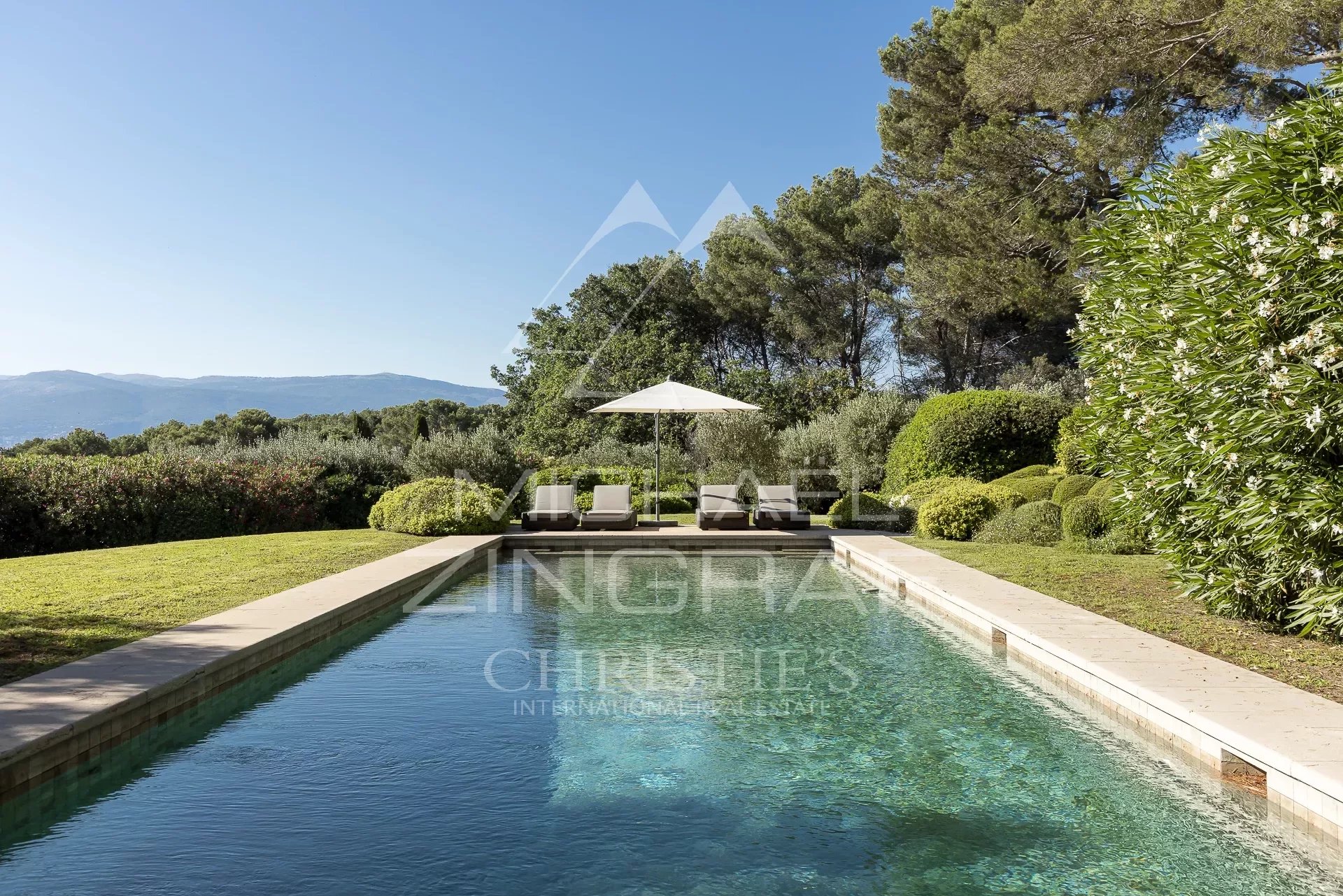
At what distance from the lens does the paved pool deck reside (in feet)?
11.8

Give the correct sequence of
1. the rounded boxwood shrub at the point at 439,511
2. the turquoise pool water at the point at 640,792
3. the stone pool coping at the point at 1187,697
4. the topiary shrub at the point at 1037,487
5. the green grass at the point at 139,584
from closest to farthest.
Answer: the turquoise pool water at the point at 640,792
the stone pool coping at the point at 1187,697
the green grass at the point at 139,584
the topiary shrub at the point at 1037,487
the rounded boxwood shrub at the point at 439,511

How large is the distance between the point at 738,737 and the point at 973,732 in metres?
1.27

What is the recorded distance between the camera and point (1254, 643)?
5.85 meters

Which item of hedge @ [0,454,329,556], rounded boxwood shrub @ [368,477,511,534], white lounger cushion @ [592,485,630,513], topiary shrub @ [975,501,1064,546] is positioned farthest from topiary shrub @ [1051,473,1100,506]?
hedge @ [0,454,329,556]

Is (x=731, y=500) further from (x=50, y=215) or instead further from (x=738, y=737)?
(x=50, y=215)

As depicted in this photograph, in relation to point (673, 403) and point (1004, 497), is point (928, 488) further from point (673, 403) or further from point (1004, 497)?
point (673, 403)

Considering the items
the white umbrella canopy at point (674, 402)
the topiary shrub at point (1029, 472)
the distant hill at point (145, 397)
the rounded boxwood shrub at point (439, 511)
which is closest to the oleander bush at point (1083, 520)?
the topiary shrub at point (1029, 472)

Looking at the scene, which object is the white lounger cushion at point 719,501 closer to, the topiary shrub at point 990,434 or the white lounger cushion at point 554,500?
the white lounger cushion at point 554,500

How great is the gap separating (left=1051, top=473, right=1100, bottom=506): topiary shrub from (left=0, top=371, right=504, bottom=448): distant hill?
119411 mm

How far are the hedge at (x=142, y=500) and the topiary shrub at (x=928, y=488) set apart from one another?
10012mm

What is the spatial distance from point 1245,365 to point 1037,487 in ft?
26.7

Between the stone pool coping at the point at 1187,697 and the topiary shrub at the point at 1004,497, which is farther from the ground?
the topiary shrub at the point at 1004,497

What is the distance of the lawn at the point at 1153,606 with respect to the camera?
5.22 m

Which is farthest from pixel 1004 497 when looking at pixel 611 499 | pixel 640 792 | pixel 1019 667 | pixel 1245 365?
pixel 640 792
